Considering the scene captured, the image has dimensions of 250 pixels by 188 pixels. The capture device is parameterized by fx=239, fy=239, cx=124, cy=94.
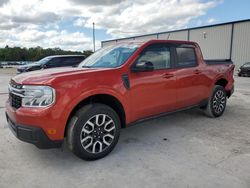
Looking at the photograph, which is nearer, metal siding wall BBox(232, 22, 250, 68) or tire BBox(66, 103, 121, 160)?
tire BBox(66, 103, 121, 160)

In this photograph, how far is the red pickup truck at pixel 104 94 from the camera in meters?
3.09

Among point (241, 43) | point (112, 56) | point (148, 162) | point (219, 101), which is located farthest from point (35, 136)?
point (241, 43)

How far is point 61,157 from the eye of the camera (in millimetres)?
3621

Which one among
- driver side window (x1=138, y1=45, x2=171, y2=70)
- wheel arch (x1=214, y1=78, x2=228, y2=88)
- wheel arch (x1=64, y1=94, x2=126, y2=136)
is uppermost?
driver side window (x1=138, y1=45, x2=171, y2=70)

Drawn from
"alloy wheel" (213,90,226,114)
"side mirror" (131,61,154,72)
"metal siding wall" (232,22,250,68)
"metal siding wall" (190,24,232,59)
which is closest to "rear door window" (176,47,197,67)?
"side mirror" (131,61,154,72)

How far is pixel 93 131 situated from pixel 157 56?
1.86 m

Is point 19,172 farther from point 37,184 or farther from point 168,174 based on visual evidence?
point 168,174

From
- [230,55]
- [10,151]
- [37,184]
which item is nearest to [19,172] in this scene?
[37,184]

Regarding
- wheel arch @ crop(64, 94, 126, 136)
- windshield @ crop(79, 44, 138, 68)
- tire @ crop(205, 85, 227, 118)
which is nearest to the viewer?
wheel arch @ crop(64, 94, 126, 136)

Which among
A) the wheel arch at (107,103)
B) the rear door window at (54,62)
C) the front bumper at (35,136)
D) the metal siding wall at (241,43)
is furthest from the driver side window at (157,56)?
the metal siding wall at (241,43)

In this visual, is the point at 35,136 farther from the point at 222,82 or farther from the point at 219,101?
the point at 222,82

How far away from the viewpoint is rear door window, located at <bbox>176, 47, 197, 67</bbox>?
4742 millimetres

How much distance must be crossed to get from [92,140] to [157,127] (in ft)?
6.53

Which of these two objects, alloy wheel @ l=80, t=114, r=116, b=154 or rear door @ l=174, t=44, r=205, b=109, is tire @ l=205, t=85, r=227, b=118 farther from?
alloy wheel @ l=80, t=114, r=116, b=154
